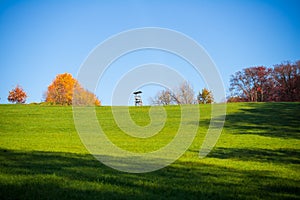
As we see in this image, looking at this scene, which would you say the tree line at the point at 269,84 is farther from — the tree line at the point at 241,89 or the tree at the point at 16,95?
the tree at the point at 16,95

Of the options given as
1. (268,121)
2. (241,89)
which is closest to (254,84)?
(241,89)

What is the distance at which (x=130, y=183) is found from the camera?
22.2ft

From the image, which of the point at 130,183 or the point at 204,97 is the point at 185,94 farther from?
the point at 130,183

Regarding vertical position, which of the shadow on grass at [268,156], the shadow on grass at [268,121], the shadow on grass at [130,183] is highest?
the shadow on grass at [268,121]

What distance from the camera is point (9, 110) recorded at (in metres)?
34.7

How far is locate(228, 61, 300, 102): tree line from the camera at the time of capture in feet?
247

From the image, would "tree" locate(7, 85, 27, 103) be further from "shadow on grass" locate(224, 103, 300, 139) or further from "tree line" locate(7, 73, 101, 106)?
"shadow on grass" locate(224, 103, 300, 139)

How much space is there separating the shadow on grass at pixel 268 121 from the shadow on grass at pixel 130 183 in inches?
614

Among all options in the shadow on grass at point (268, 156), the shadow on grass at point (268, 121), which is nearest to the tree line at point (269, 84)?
the shadow on grass at point (268, 121)

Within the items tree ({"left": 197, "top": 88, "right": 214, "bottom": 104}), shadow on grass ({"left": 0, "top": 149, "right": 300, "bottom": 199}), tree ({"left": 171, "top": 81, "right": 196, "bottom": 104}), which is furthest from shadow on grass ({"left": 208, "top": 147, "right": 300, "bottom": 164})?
tree ({"left": 197, "top": 88, "right": 214, "bottom": 104})

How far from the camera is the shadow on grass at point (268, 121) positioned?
76.5ft

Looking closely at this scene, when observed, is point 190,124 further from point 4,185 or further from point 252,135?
point 4,185

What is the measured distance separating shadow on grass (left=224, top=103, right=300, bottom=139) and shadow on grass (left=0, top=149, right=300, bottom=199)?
15.6m

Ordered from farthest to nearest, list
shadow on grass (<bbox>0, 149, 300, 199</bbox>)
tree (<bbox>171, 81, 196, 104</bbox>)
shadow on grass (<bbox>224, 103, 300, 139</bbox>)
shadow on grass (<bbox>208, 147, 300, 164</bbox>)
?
tree (<bbox>171, 81, 196, 104</bbox>)
shadow on grass (<bbox>224, 103, 300, 139</bbox>)
shadow on grass (<bbox>208, 147, 300, 164</bbox>)
shadow on grass (<bbox>0, 149, 300, 199</bbox>)
